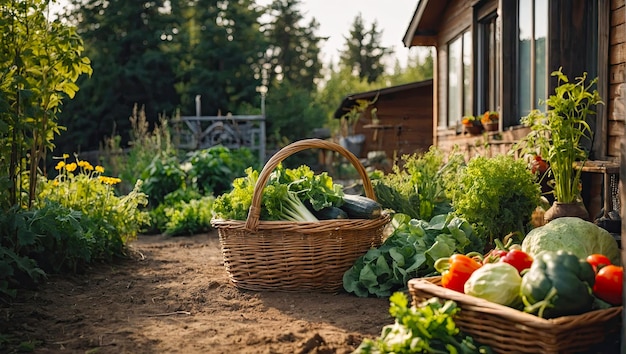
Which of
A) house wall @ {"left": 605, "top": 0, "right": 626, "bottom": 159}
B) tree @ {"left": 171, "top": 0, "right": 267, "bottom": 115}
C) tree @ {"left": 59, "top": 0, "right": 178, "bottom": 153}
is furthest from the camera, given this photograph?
tree @ {"left": 171, "top": 0, "right": 267, "bottom": 115}

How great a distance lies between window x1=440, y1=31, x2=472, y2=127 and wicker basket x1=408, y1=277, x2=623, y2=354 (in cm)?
788

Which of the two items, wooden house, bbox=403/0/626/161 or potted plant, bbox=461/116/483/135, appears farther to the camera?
potted plant, bbox=461/116/483/135

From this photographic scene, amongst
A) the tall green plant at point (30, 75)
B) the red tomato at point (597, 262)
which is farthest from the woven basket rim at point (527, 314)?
the tall green plant at point (30, 75)

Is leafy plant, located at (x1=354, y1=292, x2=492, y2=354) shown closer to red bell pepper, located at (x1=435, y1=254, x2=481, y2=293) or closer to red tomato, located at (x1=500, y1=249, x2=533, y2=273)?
red bell pepper, located at (x1=435, y1=254, x2=481, y2=293)

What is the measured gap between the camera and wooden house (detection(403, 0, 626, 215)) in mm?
6375

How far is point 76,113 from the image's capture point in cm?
3170

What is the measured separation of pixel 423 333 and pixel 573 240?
190 centimetres

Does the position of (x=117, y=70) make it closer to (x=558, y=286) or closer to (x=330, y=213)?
(x=330, y=213)

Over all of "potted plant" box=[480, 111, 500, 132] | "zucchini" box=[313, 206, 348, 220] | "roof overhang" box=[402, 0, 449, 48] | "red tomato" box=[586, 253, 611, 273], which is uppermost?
"roof overhang" box=[402, 0, 449, 48]

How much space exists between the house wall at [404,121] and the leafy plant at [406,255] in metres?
16.9

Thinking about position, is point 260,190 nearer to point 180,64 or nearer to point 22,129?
point 22,129

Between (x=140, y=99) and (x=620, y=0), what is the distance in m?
28.9

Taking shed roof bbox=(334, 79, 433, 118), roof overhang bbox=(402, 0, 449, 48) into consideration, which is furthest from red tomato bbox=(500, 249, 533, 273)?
shed roof bbox=(334, 79, 433, 118)

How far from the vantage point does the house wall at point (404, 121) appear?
22.6 metres
